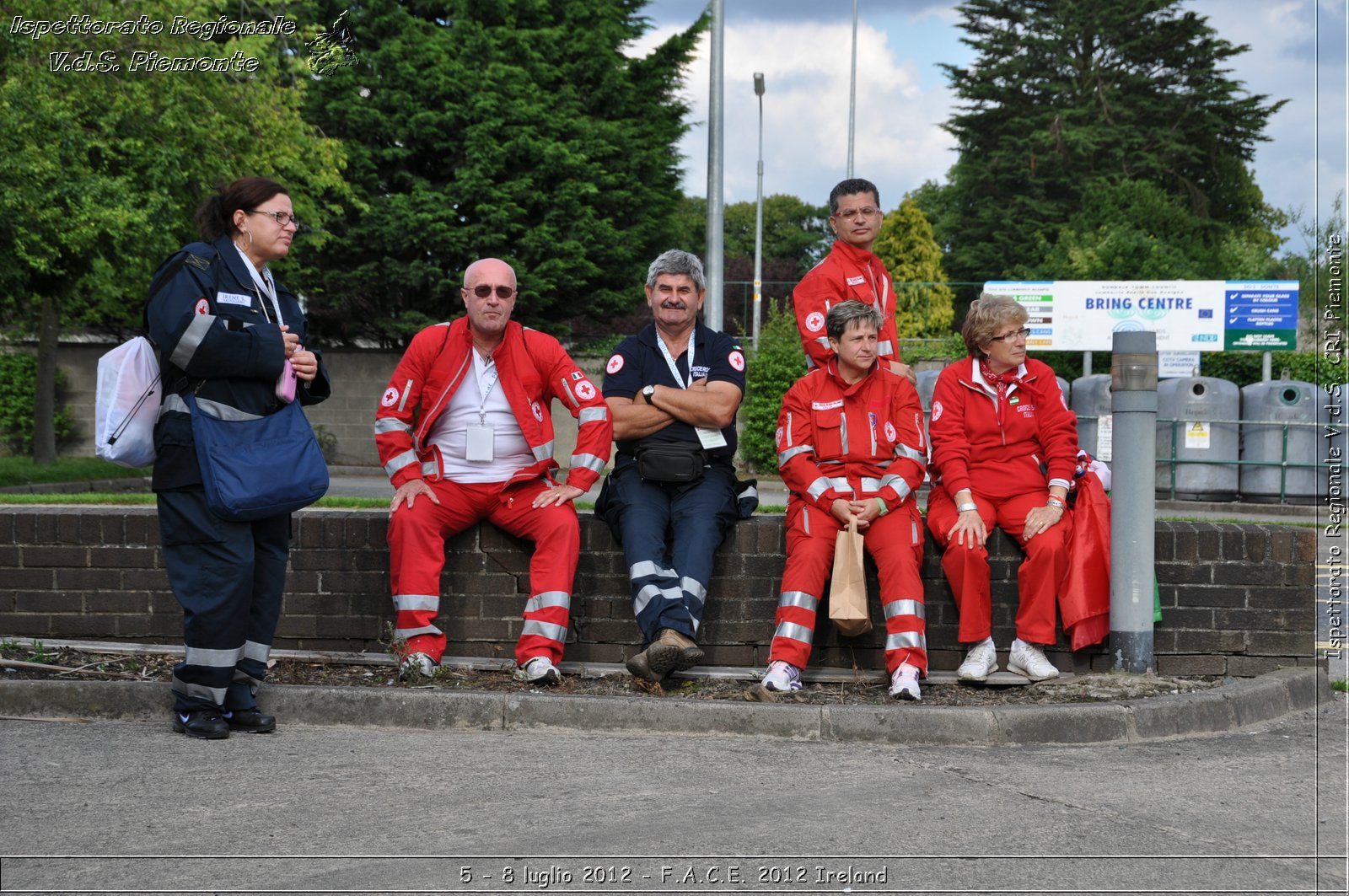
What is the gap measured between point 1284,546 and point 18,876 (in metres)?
5.60

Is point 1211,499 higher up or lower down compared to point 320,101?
lower down

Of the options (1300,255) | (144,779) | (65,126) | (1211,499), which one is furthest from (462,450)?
(1300,255)

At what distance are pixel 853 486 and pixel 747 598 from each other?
762mm

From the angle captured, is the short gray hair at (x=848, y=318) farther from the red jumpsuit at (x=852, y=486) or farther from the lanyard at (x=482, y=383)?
the lanyard at (x=482, y=383)

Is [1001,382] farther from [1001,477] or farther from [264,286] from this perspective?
[264,286]

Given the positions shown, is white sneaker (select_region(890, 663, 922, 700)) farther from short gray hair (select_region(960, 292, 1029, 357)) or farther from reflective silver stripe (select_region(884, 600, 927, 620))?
short gray hair (select_region(960, 292, 1029, 357))

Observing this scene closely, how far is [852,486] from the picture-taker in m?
6.39

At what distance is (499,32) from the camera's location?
1097 inches

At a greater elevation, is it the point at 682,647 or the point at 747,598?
the point at 747,598

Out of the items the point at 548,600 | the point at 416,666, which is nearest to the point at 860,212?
the point at 548,600

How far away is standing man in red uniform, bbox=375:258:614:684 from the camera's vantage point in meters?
6.18

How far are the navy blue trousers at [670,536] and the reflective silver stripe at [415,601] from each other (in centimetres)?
93

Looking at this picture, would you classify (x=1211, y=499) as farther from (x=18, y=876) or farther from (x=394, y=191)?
(x=18, y=876)

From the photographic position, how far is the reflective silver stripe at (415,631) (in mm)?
6188
